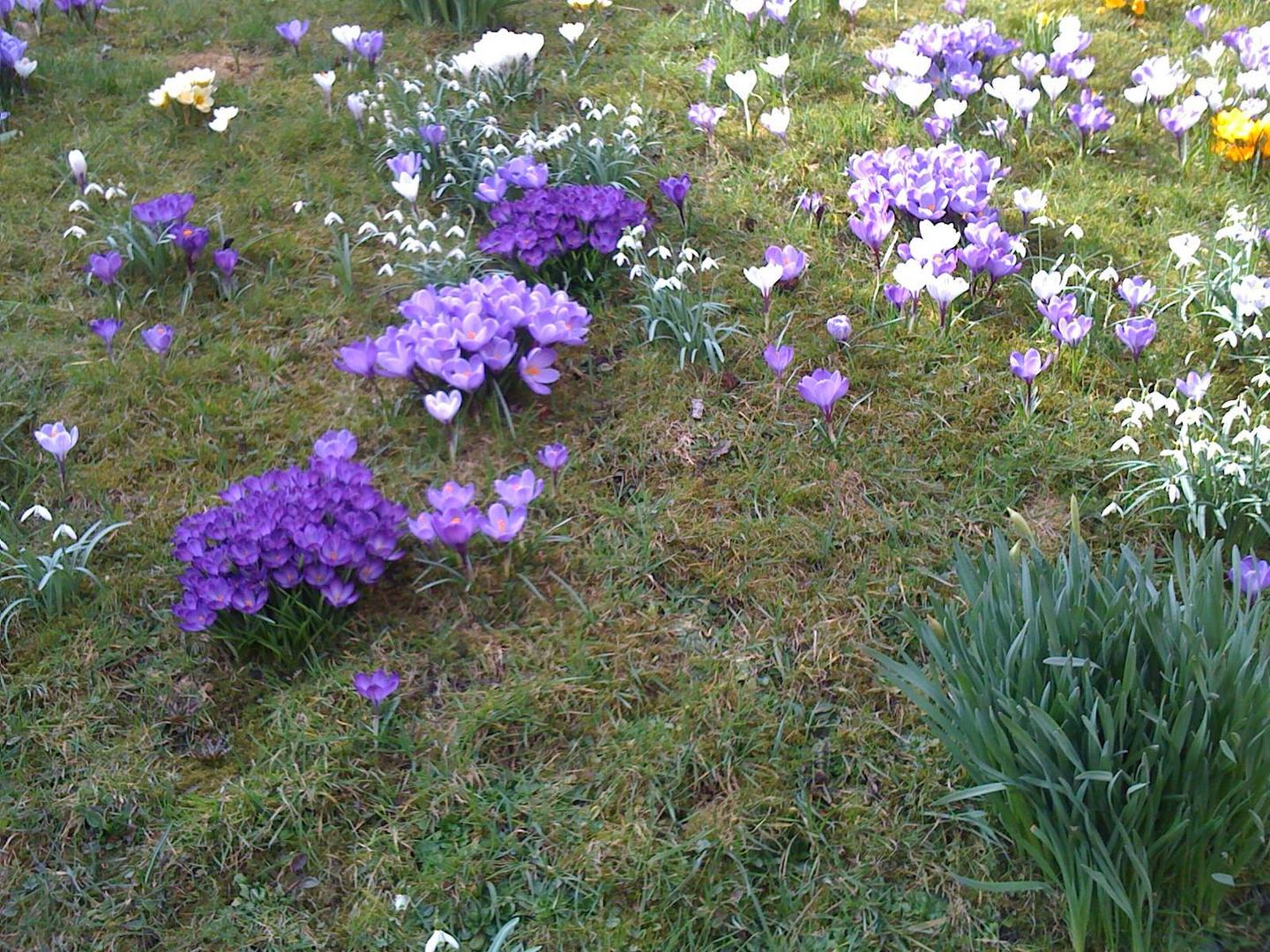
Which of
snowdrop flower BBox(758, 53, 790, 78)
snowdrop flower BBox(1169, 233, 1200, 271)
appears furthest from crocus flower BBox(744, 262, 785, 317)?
snowdrop flower BBox(758, 53, 790, 78)

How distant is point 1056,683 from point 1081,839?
0.86 feet

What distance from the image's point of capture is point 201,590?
2500mm

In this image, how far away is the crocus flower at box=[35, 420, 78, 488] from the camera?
2.87 m

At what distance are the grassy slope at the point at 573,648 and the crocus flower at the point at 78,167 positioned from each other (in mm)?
134

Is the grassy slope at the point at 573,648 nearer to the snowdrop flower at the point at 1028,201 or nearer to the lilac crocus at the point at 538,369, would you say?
the lilac crocus at the point at 538,369

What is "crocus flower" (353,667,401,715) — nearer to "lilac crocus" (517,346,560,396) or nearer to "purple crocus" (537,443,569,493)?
"purple crocus" (537,443,569,493)

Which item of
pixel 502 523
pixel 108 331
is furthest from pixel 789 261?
pixel 108 331

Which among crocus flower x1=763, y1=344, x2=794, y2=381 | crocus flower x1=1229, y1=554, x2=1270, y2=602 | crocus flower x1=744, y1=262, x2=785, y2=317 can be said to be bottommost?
crocus flower x1=1229, y1=554, x2=1270, y2=602

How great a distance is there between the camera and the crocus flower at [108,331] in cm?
326

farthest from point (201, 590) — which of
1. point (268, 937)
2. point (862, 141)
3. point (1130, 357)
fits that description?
point (862, 141)

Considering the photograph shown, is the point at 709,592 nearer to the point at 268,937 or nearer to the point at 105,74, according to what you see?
the point at 268,937

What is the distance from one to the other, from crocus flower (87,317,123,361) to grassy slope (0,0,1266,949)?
55 mm

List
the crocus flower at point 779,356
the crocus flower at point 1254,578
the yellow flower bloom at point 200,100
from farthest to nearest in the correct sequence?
the yellow flower bloom at point 200,100 → the crocus flower at point 779,356 → the crocus flower at point 1254,578

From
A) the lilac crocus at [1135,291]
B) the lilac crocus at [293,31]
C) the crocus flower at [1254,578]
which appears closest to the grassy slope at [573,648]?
the lilac crocus at [1135,291]
